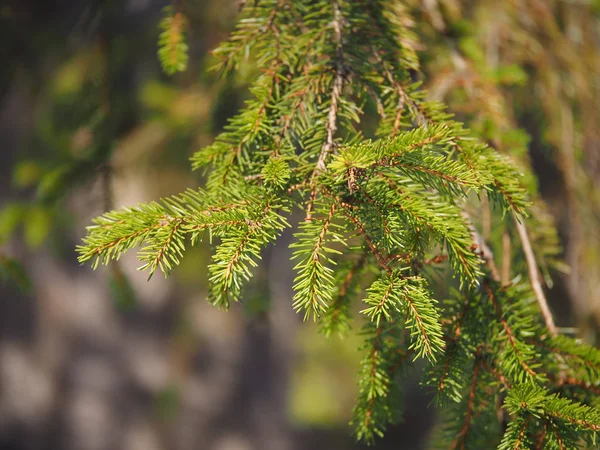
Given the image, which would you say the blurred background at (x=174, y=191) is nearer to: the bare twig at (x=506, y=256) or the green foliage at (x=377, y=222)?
the bare twig at (x=506, y=256)

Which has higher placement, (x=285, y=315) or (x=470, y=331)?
(x=470, y=331)

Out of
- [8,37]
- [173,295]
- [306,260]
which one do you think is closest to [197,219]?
[306,260]

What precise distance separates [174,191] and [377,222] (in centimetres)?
264

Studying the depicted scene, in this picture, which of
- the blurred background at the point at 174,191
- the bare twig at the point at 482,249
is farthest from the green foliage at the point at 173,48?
the bare twig at the point at 482,249

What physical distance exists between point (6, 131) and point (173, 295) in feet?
5.43

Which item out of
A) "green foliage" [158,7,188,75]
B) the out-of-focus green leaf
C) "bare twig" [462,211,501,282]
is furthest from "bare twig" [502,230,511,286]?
the out-of-focus green leaf

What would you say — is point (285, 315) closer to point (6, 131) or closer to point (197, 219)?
point (6, 131)

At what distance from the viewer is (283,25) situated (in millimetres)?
806

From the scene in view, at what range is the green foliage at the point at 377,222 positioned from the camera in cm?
59

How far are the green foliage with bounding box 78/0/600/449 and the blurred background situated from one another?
0.58 feet

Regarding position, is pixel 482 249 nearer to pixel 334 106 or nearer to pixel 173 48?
pixel 334 106

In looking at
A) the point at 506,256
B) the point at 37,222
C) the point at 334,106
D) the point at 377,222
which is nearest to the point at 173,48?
the point at 334,106

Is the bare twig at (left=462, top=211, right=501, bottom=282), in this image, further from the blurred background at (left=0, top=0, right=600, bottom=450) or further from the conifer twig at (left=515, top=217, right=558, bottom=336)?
the blurred background at (left=0, top=0, right=600, bottom=450)

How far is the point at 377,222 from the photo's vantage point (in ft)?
1.98
